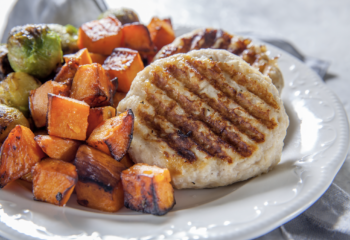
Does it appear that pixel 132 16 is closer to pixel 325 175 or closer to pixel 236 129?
pixel 236 129

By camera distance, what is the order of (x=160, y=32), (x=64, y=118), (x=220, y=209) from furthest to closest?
(x=160, y=32)
(x=64, y=118)
(x=220, y=209)

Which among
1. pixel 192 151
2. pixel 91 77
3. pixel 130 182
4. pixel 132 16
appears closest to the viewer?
pixel 130 182

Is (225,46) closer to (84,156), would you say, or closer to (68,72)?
(68,72)

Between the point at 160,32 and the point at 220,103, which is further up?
the point at 160,32

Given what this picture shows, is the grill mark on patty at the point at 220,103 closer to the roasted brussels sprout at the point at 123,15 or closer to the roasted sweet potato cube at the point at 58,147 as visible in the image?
the roasted sweet potato cube at the point at 58,147

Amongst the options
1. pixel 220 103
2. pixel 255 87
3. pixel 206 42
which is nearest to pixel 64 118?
pixel 220 103

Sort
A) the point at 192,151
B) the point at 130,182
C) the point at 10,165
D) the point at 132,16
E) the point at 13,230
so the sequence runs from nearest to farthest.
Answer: the point at 13,230, the point at 130,182, the point at 10,165, the point at 192,151, the point at 132,16

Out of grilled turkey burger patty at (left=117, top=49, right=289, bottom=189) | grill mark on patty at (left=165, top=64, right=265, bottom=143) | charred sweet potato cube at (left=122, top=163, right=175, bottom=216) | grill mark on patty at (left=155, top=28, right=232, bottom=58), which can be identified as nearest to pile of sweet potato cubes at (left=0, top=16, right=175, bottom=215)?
charred sweet potato cube at (left=122, top=163, right=175, bottom=216)

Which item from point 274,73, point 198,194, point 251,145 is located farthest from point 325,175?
point 274,73

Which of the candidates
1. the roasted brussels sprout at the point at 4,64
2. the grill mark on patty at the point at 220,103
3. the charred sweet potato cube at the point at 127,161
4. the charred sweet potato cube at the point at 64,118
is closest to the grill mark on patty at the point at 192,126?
the grill mark on patty at the point at 220,103
